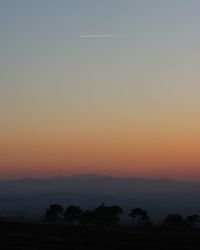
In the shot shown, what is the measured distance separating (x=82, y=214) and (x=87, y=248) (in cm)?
7504

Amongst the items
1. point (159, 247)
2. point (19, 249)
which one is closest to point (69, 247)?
point (19, 249)

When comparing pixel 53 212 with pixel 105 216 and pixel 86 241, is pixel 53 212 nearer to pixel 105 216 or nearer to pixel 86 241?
pixel 105 216

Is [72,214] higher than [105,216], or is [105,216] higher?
[72,214]

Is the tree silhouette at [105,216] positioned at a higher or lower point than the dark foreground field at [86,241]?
higher

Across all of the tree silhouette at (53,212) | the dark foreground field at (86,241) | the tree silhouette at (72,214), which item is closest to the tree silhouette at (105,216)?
the tree silhouette at (72,214)

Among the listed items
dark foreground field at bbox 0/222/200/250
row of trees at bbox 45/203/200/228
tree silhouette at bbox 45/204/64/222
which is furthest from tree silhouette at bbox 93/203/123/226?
dark foreground field at bbox 0/222/200/250

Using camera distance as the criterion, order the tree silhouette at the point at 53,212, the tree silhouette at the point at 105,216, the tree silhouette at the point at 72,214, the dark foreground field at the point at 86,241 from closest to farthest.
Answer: the dark foreground field at the point at 86,241 → the tree silhouette at the point at 105,216 → the tree silhouette at the point at 53,212 → the tree silhouette at the point at 72,214

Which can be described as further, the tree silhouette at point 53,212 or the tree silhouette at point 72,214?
the tree silhouette at point 72,214

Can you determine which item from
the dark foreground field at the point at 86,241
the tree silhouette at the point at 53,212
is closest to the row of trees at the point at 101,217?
the tree silhouette at the point at 53,212

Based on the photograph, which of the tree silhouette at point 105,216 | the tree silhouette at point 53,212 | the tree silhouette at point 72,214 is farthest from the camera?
the tree silhouette at point 72,214

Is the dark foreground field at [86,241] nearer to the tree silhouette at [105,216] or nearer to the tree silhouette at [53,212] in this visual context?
the tree silhouette at [105,216]

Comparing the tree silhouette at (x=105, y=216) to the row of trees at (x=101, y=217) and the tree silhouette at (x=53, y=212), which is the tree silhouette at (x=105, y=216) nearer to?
the row of trees at (x=101, y=217)

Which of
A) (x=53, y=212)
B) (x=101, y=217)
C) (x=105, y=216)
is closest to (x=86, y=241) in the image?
(x=101, y=217)

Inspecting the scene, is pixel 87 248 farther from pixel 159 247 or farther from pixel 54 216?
pixel 54 216
